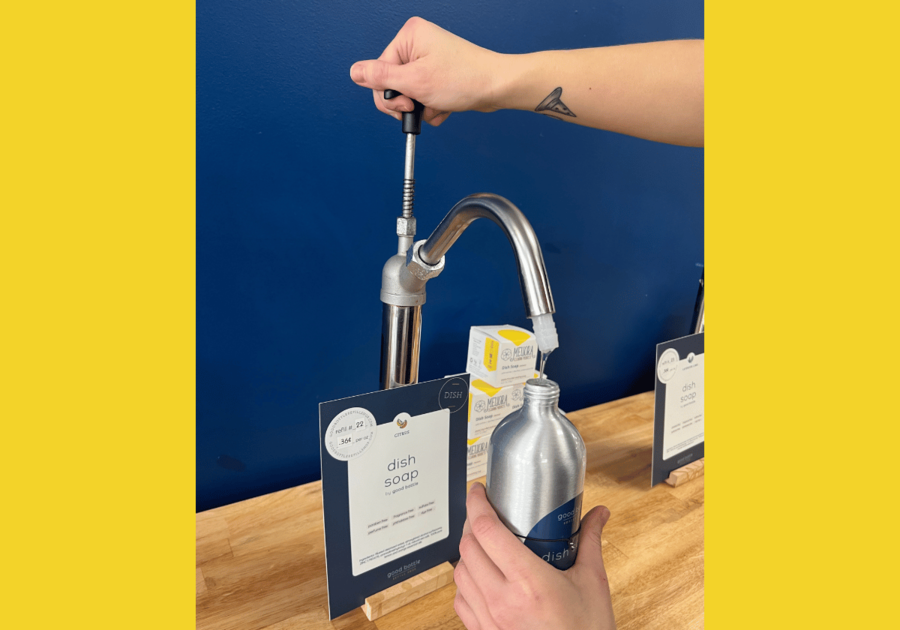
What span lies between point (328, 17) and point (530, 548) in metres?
0.79

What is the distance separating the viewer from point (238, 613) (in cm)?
62

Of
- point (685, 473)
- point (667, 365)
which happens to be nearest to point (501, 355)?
point (667, 365)

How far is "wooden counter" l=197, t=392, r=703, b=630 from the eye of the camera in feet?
2.04

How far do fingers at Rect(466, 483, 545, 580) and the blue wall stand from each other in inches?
20.9

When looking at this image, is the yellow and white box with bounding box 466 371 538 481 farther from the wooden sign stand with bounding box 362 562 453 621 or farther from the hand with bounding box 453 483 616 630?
the hand with bounding box 453 483 616 630

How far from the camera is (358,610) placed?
2.07 ft

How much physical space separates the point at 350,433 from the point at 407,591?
22 centimetres

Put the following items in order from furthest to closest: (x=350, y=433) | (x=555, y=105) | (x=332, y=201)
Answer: (x=332, y=201), (x=555, y=105), (x=350, y=433)

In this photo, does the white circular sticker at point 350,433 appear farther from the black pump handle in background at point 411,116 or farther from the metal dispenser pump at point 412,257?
the black pump handle in background at point 411,116

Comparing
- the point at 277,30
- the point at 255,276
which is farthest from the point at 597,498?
the point at 277,30

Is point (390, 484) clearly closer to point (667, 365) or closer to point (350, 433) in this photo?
point (350, 433)

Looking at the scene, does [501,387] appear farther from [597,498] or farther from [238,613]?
[238,613]

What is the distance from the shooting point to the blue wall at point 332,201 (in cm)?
78

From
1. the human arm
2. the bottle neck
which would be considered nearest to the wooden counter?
the bottle neck
